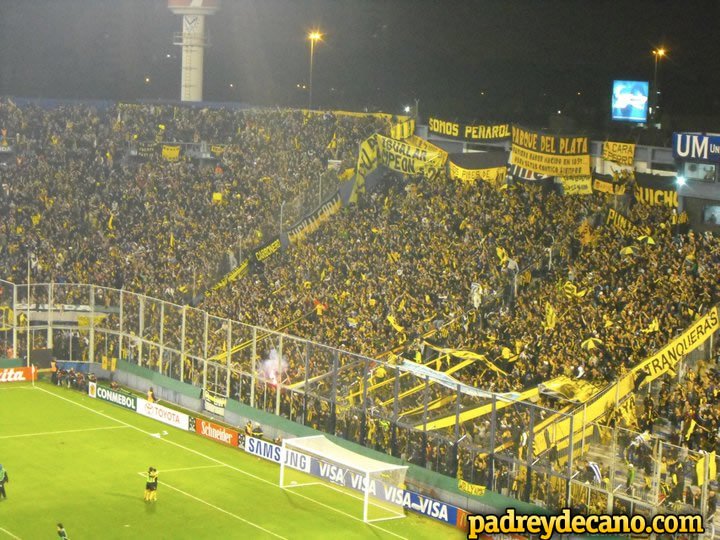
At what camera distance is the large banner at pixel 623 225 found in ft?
127

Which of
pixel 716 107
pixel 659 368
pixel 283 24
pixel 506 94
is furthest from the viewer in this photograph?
pixel 283 24

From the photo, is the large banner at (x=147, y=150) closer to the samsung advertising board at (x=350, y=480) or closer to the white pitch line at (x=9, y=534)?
the samsung advertising board at (x=350, y=480)

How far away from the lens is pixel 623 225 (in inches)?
1567

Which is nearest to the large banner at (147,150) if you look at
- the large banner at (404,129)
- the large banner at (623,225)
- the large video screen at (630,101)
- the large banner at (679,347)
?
the large banner at (404,129)

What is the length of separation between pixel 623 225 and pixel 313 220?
17100 mm

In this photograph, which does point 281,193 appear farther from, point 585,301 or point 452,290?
point 585,301

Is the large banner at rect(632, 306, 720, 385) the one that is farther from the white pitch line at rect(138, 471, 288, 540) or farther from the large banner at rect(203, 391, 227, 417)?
the large banner at rect(203, 391, 227, 417)

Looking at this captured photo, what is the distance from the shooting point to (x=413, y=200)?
49031 millimetres

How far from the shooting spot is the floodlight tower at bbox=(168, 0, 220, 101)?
70.6 meters

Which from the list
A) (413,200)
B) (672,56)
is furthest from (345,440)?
(672,56)

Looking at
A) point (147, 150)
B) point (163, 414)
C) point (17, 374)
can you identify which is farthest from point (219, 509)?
point (147, 150)

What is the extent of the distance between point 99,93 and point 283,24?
1989cm

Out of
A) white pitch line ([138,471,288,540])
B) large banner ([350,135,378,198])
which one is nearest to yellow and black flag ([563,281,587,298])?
white pitch line ([138,471,288,540])

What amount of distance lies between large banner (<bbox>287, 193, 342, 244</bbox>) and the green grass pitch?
12519mm
